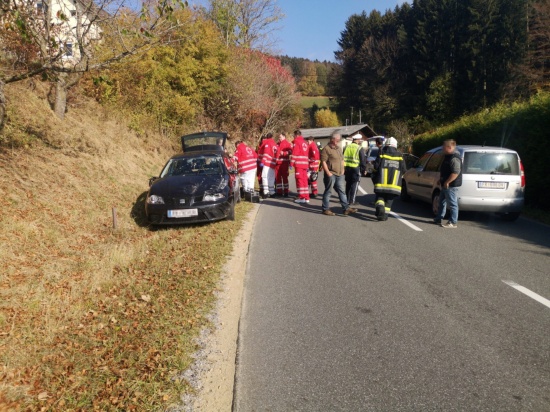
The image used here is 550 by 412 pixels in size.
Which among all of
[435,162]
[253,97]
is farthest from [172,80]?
[435,162]

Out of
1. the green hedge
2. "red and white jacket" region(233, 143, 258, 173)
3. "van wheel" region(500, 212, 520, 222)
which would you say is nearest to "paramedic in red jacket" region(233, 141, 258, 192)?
"red and white jacket" region(233, 143, 258, 173)

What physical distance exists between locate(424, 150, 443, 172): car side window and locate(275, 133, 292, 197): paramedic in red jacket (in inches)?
176

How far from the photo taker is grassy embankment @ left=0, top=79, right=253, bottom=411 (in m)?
3.28

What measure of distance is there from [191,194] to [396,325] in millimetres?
5441

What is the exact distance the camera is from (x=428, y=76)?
172 feet

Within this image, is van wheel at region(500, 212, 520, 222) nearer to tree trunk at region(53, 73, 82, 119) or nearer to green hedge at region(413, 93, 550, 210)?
green hedge at region(413, 93, 550, 210)

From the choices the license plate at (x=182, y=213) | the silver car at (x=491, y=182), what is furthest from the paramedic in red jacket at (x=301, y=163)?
the license plate at (x=182, y=213)

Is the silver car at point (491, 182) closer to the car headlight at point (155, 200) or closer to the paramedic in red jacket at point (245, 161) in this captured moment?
the paramedic in red jacket at point (245, 161)

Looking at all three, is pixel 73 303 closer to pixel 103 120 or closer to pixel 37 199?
pixel 37 199

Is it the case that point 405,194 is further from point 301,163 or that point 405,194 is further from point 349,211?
point 301,163

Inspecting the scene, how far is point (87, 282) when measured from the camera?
5504mm

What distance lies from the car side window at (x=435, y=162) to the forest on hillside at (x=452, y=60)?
3170 centimetres

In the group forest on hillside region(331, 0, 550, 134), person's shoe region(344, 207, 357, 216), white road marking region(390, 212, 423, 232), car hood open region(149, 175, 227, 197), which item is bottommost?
white road marking region(390, 212, 423, 232)

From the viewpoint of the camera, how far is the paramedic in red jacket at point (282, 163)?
44.4 feet
